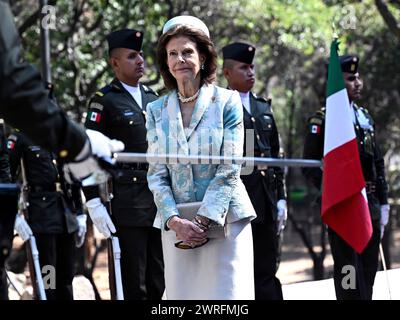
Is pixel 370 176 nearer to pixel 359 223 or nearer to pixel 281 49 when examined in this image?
pixel 359 223

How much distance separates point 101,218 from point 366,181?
211cm

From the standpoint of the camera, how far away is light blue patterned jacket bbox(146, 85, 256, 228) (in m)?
4.67

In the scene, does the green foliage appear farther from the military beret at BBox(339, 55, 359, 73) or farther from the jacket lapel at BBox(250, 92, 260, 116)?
the jacket lapel at BBox(250, 92, 260, 116)

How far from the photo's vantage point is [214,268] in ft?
15.1

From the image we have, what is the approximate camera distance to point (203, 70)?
4.99 metres

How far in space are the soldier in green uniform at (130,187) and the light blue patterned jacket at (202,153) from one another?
4.03ft

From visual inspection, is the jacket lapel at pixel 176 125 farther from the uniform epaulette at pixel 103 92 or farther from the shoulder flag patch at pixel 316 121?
the shoulder flag patch at pixel 316 121

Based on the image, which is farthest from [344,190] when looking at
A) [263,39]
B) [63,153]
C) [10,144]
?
[263,39]

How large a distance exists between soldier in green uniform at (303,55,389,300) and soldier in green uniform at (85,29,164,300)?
132 centimetres

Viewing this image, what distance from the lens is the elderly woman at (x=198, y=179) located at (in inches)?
181

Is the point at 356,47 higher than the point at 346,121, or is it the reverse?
the point at 356,47

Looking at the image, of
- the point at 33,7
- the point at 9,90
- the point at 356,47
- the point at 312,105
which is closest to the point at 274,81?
the point at 312,105

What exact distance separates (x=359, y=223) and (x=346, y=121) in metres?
0.62

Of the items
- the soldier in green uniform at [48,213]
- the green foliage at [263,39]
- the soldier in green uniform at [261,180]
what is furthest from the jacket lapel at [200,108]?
the green foliage at [263,39]
